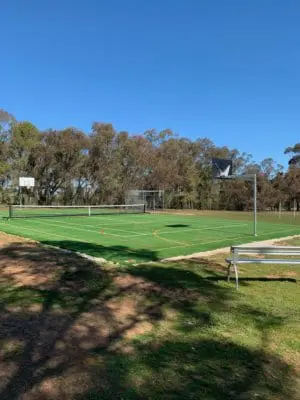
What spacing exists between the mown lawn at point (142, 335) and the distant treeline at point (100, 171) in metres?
39.4

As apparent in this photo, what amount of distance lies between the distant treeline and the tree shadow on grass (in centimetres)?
3349

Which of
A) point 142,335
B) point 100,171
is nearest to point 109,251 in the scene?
point 142,335

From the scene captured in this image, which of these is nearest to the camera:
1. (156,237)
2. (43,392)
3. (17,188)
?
(43,392)

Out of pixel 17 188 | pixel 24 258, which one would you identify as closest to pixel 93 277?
pixel 24 258

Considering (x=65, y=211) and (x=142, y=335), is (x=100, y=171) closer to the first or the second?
(x=65, y=211)

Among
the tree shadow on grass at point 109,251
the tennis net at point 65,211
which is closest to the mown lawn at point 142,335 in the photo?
the tree shadow on grass at point 109,251

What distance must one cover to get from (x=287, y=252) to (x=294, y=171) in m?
44.0

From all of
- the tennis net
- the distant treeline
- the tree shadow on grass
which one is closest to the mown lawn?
the tree shadow on grass

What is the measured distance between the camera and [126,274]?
7680 mm

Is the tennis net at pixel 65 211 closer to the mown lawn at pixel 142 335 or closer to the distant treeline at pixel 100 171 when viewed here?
the distant treeline at pixel 100 171

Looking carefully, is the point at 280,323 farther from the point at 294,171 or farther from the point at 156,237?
the point at 294,171

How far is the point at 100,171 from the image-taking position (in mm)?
48188

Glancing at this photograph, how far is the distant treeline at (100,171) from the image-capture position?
45594mm

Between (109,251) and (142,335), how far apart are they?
6519mm
